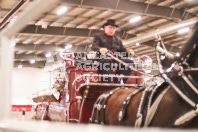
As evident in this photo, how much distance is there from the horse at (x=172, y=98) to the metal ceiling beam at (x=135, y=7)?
259 inches

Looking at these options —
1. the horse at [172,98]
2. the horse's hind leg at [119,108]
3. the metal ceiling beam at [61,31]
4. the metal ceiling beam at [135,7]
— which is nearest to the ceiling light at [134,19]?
the metal ceiling beam at [135,7]

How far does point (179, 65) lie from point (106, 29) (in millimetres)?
2556

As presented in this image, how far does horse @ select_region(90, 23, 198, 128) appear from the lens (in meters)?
1.78

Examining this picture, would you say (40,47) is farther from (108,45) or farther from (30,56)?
(108,45)

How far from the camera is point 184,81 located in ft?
6.16

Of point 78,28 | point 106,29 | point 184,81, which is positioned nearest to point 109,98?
point 184,81

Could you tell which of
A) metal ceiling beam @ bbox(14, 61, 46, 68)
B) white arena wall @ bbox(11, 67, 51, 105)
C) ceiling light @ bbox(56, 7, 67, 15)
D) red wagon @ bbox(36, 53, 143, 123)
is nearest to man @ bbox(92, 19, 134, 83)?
red wagon @ bbox(36, 53, 143, 123)

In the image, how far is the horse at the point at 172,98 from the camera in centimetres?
178

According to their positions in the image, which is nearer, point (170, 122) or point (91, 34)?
point (170, 122)

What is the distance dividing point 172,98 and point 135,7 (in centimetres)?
792

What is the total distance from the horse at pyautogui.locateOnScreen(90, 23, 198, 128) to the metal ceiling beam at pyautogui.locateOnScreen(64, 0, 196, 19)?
6.57 m

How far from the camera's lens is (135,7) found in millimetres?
9539

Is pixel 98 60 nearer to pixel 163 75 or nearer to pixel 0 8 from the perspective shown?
pixel 163 75

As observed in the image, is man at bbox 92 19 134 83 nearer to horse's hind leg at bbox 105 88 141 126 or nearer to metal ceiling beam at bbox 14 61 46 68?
horse's hind leg at bbox 105 88 141 126
